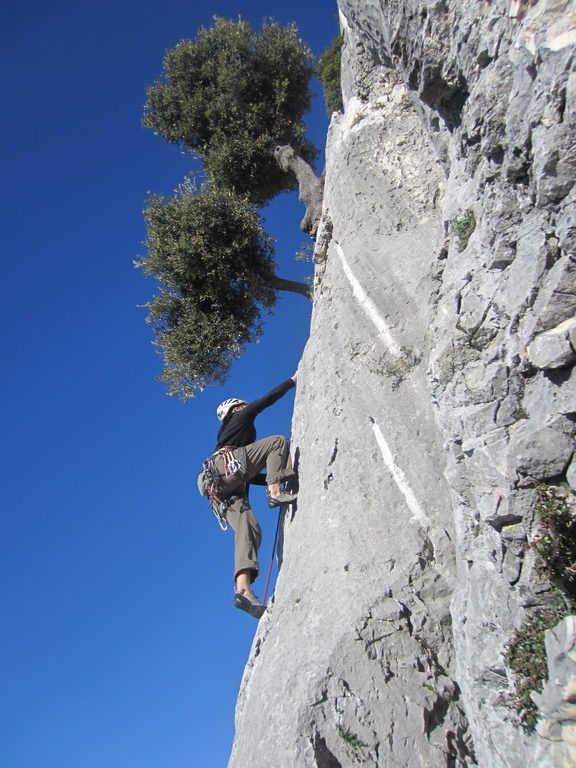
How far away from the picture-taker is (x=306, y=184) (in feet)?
52.2

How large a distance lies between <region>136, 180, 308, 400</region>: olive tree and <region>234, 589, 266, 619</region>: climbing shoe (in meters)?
7.27

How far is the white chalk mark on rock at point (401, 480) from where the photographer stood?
25.2ft

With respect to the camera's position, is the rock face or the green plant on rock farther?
the green plant on rock

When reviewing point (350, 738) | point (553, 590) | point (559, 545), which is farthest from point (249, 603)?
point (559, 545)

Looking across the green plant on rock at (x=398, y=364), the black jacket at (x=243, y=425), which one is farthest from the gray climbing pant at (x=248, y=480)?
the green plant on rock at (x=398, y=364)

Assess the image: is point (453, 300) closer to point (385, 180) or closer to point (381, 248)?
point (381, 248)

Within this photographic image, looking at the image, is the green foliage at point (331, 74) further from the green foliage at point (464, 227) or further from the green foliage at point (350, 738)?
the green foliage at point (350, 738)

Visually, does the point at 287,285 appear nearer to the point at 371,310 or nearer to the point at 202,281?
the point at 202,281

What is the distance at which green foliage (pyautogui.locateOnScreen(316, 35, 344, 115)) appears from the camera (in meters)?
17.9

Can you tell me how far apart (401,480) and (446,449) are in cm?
151

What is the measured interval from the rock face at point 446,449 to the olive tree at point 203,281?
5.96 meters

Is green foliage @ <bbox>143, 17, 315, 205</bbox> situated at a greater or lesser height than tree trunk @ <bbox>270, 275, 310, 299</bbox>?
greater

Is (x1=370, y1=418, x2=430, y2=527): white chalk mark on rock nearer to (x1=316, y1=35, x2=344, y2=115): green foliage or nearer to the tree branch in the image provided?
the tree branch

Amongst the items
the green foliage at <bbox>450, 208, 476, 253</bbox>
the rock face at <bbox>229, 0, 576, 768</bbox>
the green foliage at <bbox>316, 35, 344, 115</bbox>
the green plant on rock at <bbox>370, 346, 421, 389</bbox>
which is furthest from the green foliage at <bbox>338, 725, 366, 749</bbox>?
the green foliage at <bbox>316, 35, 344, 115</bbox>
